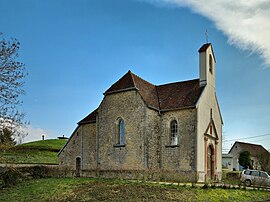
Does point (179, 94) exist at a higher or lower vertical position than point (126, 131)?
higher

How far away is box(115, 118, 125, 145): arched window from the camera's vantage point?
2839 cm

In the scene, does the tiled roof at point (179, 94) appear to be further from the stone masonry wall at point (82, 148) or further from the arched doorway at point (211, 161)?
the stone masonry wall at point (82, 148)

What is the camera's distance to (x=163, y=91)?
31.3 meters

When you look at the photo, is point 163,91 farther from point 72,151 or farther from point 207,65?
point 72,151

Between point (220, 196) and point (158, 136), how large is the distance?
31.0 ft

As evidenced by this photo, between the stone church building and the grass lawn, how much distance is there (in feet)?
18.6

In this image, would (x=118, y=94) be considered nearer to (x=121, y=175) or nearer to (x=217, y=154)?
(x=121, y=175)

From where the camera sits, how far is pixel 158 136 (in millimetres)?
28172

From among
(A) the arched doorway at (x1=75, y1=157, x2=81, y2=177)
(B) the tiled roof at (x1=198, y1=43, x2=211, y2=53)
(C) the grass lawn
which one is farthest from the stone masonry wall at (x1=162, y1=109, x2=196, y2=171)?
(A) the arched doorway at (x1=75, y1=157, x2=81, y2=177)

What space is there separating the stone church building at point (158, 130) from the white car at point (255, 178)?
8.53 feet

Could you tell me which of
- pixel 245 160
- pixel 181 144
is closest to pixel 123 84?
pixel 181 144

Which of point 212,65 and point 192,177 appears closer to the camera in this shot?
point 192,177

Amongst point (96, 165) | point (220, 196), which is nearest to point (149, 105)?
point (96, 165)

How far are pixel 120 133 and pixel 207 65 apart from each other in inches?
397
